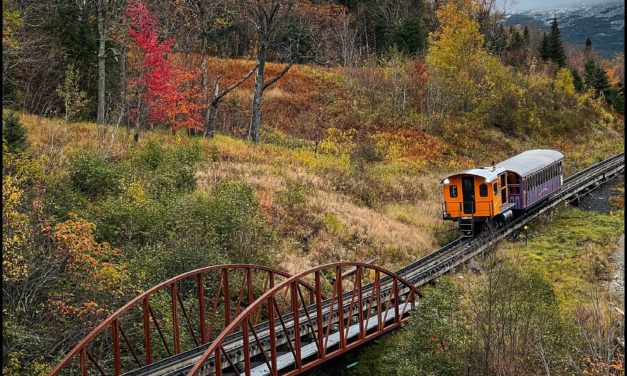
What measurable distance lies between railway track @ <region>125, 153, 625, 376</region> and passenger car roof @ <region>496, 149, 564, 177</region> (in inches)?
89.5

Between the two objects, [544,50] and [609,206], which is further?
[544,50]

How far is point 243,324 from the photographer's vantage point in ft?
51.8

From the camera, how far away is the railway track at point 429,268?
58.7ft

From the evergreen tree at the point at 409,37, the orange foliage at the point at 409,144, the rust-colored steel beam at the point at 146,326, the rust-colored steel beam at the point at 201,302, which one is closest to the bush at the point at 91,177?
the rust-colored steel beam at the point at 201,302

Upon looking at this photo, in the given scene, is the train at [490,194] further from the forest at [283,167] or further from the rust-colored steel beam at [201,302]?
the rust-colored steel beam at [201,302]

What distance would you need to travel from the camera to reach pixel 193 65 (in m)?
51.1

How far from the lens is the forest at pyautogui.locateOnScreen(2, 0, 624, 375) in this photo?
739 inches

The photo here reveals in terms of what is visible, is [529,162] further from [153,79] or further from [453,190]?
[153,79]

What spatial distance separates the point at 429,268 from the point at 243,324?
1406 centimetres

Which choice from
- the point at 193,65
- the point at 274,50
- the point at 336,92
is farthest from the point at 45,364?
the point at 274,50

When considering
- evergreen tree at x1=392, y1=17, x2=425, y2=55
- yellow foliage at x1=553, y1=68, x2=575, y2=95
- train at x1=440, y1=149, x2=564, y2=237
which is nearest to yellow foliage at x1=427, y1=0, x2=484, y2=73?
evergreen tree at x1=392, y1=17, x2=425, y2=55

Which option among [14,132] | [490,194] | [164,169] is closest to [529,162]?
[490,194]

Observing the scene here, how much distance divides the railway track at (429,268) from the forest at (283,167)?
4.23ft

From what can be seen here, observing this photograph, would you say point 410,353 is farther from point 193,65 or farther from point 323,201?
point 193,65
